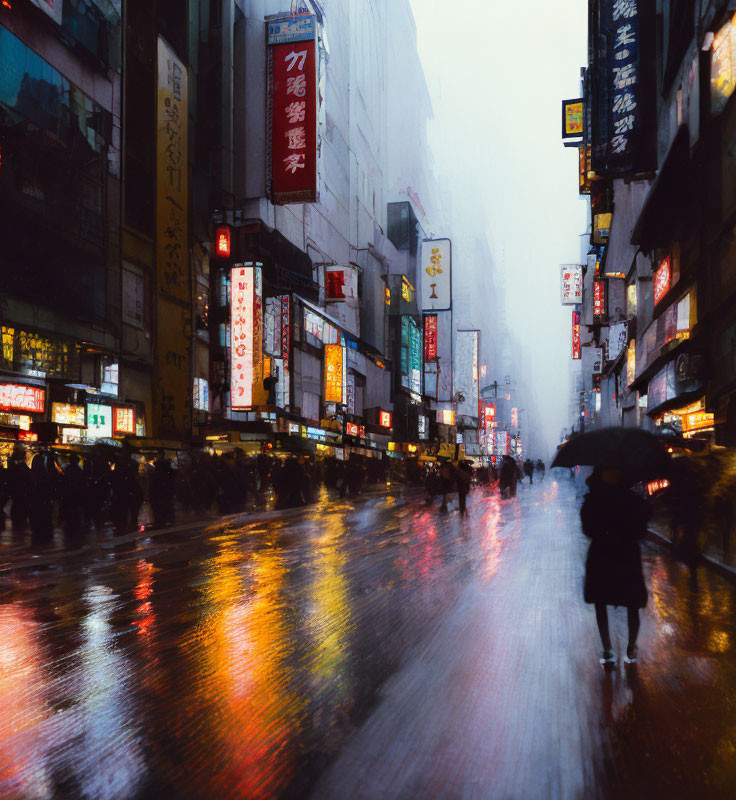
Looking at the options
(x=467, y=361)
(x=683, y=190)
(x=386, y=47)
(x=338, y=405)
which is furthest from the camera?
(x=467, y=361)

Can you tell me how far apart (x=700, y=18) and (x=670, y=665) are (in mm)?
18089

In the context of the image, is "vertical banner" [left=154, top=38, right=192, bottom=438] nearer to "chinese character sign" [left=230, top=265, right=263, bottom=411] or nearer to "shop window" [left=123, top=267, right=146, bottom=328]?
"shop window" [left=123, top=267, right=146, bottom=328]

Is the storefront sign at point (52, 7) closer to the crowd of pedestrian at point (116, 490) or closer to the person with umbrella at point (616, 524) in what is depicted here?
the crowd of pedestrian at point (116, 490)

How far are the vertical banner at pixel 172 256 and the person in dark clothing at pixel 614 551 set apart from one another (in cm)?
2345

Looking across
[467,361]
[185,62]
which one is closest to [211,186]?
[185,62]

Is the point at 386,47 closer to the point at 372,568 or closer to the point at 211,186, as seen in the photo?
the point at 211,186

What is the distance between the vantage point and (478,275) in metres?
145

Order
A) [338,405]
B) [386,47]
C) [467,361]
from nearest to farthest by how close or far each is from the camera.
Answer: [338,405] → [386,47] → [467,361]

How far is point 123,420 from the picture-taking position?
84.2ft

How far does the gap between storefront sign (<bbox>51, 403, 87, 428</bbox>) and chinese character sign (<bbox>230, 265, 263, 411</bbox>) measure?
325 inches

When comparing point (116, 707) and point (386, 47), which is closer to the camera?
point (116, 707)

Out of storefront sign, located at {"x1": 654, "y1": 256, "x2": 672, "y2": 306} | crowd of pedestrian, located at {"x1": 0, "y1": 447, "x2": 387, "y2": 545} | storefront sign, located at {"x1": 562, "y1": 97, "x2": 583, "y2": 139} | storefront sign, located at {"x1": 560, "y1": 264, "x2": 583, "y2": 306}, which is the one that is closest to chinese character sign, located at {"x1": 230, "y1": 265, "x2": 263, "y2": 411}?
crowd of pedestrian, located at {"x1": 0, "y1": 447, "x2": 387, "y2": 545}

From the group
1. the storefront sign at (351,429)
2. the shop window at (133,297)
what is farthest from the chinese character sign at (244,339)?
the storefront sign at (351,429)

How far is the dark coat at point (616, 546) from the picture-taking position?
6.32 meters
